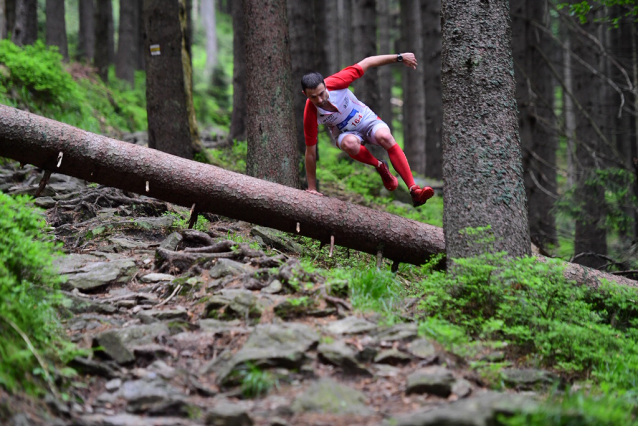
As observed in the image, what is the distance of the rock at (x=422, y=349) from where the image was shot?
388cm

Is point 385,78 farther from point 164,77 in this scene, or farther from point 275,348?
point 275,348

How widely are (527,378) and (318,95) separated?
140 inches

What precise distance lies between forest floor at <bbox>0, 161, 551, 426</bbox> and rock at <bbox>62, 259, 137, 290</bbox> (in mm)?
12

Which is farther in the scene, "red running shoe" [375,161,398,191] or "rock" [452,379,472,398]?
"red running shoe" [375,161,398,191]

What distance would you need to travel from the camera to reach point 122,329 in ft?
13.5

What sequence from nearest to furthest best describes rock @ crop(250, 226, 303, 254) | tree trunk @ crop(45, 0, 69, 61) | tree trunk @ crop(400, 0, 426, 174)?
rock @ crop(250, 226, 303, 254) → tree trunk @ crop(45, 0, 69, 61) → tree trunk @ crop(400, 0, 426, 174)

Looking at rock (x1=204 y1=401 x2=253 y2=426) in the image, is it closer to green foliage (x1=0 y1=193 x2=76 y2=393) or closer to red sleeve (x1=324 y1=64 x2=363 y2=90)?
green foliage (x1=0 y1=193 x2=76 y2=393)

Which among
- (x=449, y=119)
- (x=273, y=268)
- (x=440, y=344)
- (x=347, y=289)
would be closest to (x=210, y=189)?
(x=273, y=268)

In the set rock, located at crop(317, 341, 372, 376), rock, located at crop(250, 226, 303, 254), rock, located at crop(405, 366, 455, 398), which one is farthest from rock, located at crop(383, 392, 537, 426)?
rock, located at crop(250, 226, 303, 254)

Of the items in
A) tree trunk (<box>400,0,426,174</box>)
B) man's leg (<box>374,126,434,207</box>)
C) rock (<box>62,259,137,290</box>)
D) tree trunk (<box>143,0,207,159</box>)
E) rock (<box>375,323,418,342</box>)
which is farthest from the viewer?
tree trunk (<box>400,0,426,174</box>)

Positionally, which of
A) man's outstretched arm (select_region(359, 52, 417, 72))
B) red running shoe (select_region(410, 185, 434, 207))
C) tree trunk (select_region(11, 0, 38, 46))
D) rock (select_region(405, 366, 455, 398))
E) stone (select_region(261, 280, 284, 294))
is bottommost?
rock (select_region(405, 366, 455, 398))

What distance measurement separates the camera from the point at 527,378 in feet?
12.8

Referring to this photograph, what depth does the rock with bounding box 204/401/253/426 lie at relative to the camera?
305 centimetres

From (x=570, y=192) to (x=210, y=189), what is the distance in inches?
336
